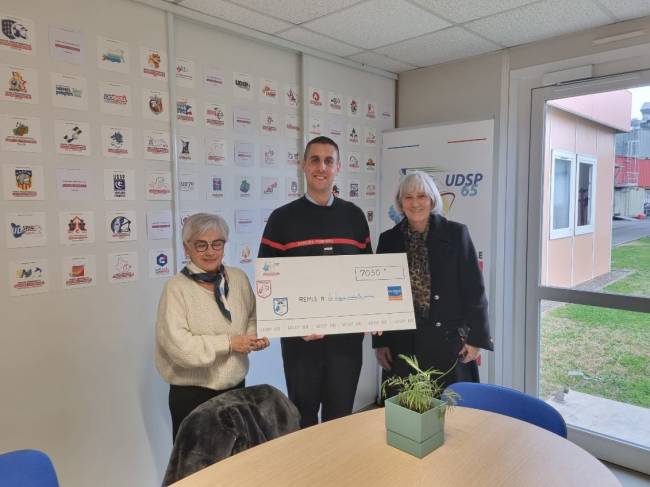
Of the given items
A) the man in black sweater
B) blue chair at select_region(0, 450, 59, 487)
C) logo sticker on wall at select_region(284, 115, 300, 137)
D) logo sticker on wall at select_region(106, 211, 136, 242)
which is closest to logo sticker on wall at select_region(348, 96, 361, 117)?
logo sticker on wall at select_region(284, 115, 300, 137)

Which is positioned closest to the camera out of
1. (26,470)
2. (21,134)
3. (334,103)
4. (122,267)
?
(26,470)

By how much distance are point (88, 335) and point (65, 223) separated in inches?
22.9

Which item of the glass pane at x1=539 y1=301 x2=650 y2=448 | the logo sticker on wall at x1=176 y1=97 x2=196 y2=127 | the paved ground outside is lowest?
the paved ground outside

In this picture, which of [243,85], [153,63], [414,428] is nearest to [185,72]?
[153,63]

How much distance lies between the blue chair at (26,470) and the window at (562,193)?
10.4 feet

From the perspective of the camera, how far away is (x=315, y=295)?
7.18 feet

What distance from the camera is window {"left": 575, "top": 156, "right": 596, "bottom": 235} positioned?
10.5 feet

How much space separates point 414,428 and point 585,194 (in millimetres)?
2449

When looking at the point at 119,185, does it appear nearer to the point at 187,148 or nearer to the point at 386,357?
the point at 187,148

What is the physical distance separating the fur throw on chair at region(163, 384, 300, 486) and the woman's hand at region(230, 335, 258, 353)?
32 cm

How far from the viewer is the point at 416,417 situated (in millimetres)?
1467

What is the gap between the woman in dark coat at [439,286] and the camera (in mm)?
2465

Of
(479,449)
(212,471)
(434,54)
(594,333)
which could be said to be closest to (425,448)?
(479,449)

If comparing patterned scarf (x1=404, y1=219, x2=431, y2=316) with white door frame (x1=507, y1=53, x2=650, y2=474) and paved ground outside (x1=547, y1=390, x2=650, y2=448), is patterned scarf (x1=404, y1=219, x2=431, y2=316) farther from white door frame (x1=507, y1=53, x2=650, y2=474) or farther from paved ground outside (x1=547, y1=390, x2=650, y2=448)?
paved ground outside (x1=547, y1=390, x2=650, y2=448)
